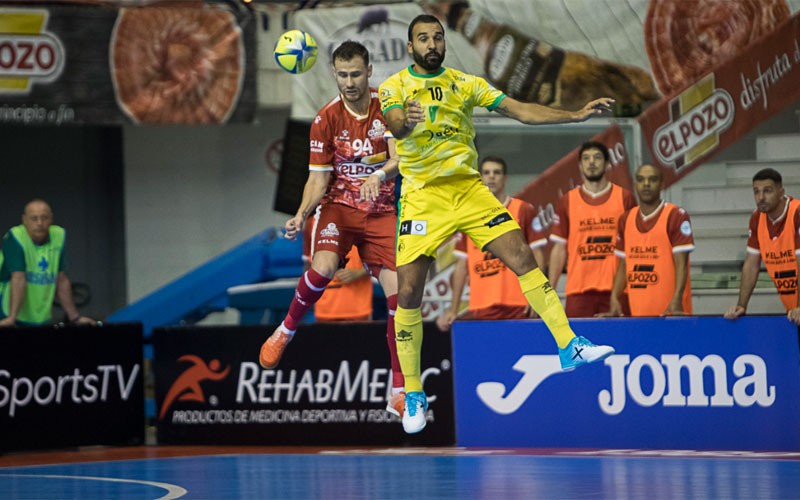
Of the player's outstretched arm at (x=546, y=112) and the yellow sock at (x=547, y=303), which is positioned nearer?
the player's outstretched arm at (x=546, y=112)

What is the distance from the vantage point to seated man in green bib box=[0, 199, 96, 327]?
13.8m

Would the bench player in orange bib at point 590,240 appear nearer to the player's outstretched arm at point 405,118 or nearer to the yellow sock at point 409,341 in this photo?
the yellow sock at point 409,341

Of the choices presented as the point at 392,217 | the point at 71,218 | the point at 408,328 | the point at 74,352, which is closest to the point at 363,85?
the point at 392,217

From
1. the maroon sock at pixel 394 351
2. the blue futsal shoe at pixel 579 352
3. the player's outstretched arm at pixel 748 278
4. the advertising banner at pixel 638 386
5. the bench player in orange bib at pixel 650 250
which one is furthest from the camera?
the bench player in orange bib at pixel 650 250

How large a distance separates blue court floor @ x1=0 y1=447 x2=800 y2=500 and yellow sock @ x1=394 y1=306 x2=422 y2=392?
2.38ft

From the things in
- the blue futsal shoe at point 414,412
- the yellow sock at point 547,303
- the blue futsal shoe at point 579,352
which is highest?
the yellow sock at point 547,303

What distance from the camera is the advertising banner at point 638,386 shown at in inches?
443

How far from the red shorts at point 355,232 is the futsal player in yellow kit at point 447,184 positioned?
110 centimetres

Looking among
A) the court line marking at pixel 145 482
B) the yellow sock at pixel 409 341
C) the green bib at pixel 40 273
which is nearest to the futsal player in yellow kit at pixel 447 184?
Result: the yellow sock at pixel 409 341

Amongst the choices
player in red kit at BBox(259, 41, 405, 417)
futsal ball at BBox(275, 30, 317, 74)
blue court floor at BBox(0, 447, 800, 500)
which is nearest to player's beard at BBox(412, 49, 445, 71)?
player in red kit at BBox(259, 41, 405, 417)

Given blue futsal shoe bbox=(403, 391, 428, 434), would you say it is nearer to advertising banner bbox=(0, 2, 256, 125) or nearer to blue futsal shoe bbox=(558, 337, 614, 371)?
blue futsal shoe bbox=(558, 337, 614, 371)

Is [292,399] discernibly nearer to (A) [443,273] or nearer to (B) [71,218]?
(A) [443,273]

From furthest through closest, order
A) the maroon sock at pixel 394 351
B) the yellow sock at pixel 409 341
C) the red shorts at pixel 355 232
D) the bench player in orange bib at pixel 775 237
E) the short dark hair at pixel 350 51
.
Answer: the bench player in orange bib at pixel 775 237 < the maroon sock at pixel 394 351 < the red shorts at pixel 355 232 < the short dark hair at pixel 350 51 < the yellow sock at pixel 409 341

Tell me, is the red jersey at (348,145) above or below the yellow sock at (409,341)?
above
